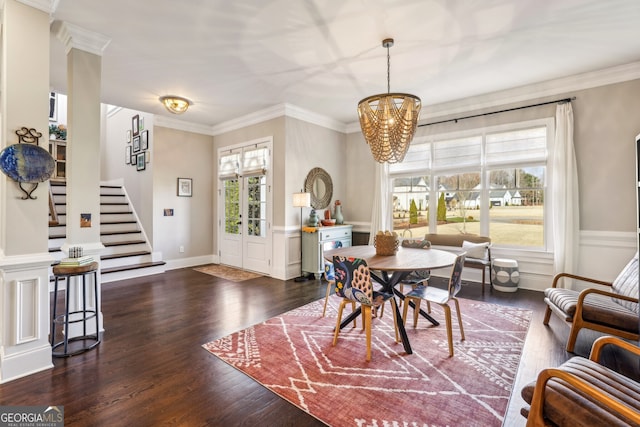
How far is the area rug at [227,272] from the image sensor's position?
530cm

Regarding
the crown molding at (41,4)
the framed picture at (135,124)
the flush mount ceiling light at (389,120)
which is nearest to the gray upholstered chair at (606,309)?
the flush mount ceiling light at (389,120)

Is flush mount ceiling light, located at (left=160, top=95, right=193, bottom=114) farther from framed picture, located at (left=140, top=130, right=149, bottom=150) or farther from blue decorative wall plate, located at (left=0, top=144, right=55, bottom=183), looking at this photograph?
blue decorative wall plate, located at (left=0, top=144, right=55, bottom=183)

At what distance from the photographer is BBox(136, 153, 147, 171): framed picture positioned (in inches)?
239

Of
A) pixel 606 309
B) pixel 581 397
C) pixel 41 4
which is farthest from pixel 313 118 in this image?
pixel 581 397

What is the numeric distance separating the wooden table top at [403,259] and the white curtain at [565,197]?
2.13m

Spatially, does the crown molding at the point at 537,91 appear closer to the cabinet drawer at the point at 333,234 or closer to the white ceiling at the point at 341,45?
the white ceiling at the point at 341,45

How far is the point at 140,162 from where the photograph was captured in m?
6.20

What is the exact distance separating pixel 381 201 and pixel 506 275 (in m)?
2.32

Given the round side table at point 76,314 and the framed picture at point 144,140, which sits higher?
the framed picture at point 144,140

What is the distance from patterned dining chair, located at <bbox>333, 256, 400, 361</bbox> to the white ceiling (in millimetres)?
2216

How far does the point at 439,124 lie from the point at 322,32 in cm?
300

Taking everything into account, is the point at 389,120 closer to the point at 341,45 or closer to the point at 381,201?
the point at 341,45

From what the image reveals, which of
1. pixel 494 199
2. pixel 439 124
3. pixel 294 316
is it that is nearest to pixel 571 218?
pixel 494 199

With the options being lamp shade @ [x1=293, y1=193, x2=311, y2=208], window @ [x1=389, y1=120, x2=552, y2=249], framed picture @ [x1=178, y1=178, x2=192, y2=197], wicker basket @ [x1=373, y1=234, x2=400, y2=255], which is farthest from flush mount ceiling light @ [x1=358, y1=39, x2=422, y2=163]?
framed picture @ [x1=178, y1=178, x2=192, y2=197]
